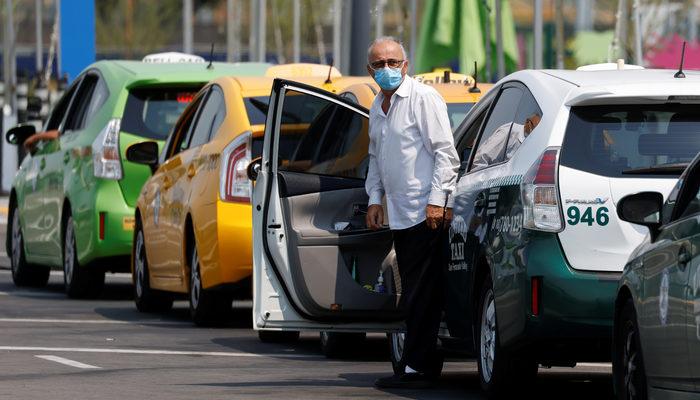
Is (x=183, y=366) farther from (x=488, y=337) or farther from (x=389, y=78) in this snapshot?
(x=488, y=337)

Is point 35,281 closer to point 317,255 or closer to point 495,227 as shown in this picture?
point 317,255

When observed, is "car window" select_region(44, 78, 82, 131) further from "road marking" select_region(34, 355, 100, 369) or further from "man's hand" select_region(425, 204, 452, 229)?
"man's hand" select_region(425, 204, 452, 229)

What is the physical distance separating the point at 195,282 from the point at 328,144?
8.42ft

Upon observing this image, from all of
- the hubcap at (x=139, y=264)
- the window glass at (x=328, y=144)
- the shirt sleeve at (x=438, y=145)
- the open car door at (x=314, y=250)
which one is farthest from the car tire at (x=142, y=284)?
the shirt sleeve at (x=438, y=145)

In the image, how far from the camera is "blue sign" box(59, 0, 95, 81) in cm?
3048

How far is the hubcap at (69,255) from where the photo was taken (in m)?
16.9

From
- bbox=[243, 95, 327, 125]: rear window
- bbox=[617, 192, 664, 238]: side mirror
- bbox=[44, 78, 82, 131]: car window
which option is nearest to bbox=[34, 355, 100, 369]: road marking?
bbox=[243, 95, 327, 125]: rear window

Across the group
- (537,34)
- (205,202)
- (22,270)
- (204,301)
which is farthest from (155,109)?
(537,34)

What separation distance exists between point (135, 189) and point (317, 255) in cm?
546

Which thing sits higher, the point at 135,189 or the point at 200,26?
Result: the point at 200,26

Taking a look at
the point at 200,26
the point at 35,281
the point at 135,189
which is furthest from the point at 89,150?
the point at 200,26

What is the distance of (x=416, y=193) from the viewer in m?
10.3

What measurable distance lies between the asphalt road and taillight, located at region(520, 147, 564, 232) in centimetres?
140

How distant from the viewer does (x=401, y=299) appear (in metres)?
10.7
